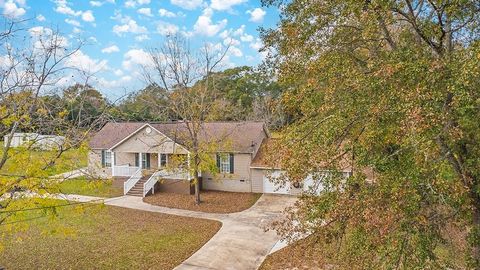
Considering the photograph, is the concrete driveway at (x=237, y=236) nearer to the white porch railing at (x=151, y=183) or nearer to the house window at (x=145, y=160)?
the white porch railing at (x=151, y=183)

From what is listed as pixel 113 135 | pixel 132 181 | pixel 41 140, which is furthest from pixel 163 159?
pixel 41 140

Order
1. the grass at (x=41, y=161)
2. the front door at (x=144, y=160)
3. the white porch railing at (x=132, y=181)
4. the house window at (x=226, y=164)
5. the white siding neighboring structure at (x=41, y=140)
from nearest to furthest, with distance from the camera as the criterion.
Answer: the grass at (x=41, y=161), the white siding neighboring structure at (x=41, y=140), the white porch railing at (x=132, y=181), the house window at (x=226, y=164), the front door at (x=144, y=160)

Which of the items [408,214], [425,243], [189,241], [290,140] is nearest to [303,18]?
[290,140]

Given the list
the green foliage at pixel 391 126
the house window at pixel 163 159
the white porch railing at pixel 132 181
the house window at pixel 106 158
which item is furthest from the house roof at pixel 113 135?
the green foliage at pixel 391 126

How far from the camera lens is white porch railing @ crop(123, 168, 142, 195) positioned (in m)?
25.0

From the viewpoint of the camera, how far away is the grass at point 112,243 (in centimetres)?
1334

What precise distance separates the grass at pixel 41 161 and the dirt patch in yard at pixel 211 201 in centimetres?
1421

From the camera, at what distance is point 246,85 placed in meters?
56.1

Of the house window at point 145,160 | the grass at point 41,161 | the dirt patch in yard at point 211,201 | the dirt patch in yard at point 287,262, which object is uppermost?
the grass at point 41,161

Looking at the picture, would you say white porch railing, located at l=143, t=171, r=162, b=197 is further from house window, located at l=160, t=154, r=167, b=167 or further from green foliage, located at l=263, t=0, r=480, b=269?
green foliage, located at l=263, t=0, r=480, b=269

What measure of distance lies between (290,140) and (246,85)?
47.7 m

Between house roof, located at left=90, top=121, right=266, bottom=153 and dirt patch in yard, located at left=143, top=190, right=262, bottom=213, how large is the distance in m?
3.23

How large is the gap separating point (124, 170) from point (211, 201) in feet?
26.9

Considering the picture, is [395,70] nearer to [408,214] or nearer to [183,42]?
[408,214]
